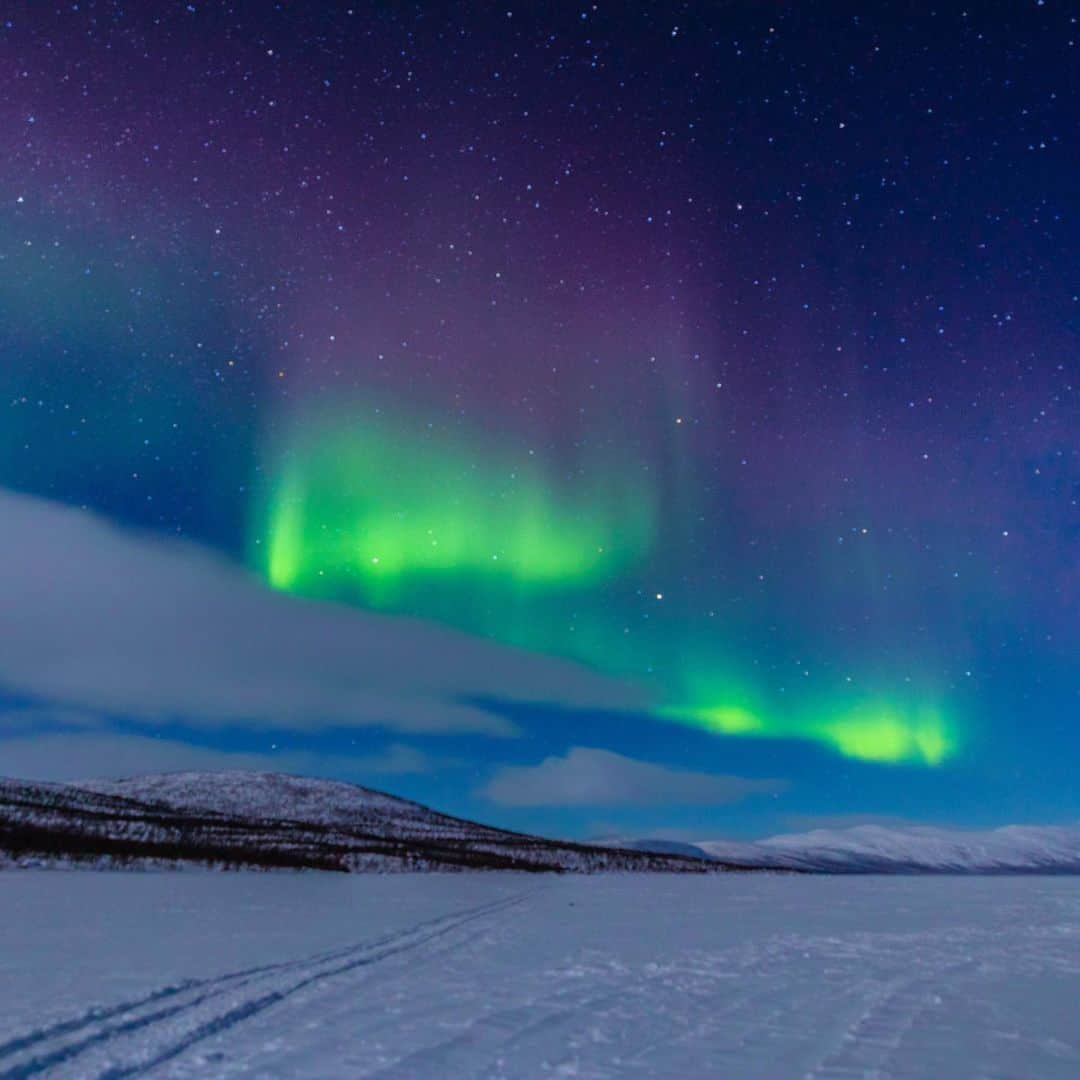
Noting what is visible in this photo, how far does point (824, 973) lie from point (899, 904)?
16991mm

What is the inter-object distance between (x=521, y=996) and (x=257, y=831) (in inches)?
3395

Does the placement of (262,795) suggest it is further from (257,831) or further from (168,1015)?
(168,1015)

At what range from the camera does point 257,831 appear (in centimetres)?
8644

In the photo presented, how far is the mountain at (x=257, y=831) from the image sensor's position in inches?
2104

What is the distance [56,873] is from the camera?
35.4 metres

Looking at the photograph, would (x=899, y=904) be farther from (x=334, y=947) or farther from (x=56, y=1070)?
(x=56, y=1070)

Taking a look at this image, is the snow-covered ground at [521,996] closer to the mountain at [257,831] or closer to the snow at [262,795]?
the mountain at [257,831]

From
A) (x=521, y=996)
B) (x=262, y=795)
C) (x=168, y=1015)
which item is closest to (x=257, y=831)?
(x=262, y=795)

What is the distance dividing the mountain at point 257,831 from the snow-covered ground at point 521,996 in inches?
1381

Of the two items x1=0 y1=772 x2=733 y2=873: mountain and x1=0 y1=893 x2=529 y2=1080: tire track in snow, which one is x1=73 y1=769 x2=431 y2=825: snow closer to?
x1=0 y1=772 x2=733 y2=873: mountain

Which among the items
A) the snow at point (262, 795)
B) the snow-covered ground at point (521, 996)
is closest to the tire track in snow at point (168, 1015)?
the snow-covered ground at point (521, 996)

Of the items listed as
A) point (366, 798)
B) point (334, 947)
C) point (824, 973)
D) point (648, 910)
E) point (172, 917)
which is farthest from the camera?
point (366, 798)

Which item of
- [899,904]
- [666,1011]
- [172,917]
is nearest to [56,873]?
[172,917]

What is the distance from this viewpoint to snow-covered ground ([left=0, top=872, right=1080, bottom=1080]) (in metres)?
6.73
